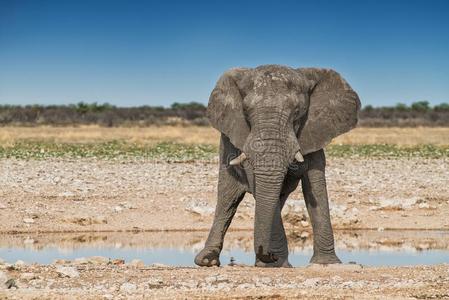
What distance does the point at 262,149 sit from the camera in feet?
35.8

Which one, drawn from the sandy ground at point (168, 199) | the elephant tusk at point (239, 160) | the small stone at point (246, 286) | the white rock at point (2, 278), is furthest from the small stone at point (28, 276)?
the sandy ground at point (168, 199)

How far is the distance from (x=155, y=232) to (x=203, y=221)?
1084 millimetres

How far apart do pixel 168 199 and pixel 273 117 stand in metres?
9.56

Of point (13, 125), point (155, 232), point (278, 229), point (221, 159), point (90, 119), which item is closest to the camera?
point (278, 229)

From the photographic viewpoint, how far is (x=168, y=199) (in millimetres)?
20234

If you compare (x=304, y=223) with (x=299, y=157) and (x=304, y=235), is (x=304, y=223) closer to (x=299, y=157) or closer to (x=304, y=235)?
(x=304, y=235)

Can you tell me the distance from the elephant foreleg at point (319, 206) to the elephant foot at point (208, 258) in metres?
1.33

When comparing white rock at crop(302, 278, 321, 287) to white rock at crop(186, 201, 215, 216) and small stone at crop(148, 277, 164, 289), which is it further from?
white rock at crop(186, 201, 215, 216)

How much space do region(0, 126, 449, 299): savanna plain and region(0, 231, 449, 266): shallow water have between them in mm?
49

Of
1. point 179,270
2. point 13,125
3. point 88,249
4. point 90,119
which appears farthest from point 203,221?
point 90,119

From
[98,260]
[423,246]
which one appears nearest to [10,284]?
[98,260]

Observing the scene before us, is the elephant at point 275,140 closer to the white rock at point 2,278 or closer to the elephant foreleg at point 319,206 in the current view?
the elephant foreleg at point 319,206

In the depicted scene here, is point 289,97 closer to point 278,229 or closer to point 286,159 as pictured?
point 286,159

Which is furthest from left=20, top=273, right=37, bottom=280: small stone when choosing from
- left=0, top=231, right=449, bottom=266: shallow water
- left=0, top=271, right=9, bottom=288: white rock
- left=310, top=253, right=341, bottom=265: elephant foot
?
left=310, top=253, right=341, bottom=265: elephant foot
